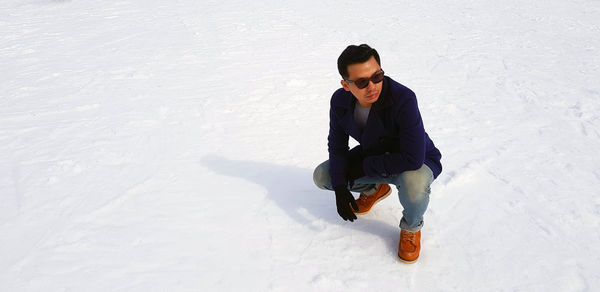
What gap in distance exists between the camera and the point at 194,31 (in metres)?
7.41

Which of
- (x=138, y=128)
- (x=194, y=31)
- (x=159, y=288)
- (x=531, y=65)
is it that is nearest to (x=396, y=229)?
(x=159, y=288)

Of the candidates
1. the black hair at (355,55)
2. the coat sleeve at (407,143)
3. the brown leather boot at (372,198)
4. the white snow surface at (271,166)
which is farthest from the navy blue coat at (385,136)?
the white snow surface at (271,166)

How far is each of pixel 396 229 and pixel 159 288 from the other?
57.6 inches

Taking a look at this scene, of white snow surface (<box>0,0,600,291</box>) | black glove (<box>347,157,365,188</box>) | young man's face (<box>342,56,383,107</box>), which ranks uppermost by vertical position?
young man's face (<box>342,56,383,107</box>)

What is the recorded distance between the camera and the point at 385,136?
2.04 m

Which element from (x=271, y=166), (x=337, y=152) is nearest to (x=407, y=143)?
(x=337, y=152)

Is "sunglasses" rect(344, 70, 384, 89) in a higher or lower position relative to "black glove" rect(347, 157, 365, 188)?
higher

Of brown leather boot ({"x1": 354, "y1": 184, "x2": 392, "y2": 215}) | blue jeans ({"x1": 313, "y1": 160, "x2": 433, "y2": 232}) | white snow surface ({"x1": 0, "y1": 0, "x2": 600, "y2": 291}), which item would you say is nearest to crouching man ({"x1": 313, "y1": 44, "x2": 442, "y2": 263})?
blue jeans ({"x1": 313, "y1": 160, "x2": 433, "y2": 232})

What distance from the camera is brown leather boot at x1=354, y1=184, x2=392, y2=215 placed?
2.52 meters

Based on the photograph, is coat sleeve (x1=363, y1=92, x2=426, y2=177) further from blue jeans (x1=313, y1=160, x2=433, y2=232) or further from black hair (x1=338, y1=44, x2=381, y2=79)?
black hair (x1=338, y1=44, x2=381, y2=79)

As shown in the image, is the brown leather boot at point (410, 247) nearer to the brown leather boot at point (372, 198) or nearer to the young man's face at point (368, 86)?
the brown leather boot at point (372, 198)

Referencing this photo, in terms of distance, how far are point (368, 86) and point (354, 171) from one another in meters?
0.55

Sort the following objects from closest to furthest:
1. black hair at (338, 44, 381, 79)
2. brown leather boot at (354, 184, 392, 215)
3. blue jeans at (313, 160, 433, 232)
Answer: black hair at (338, 44, 381, 79) → blue jeans at (313, 160, 433, 232) → brown leather boot at (354, 184, 392, 215)

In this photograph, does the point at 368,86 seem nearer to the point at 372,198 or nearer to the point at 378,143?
the point at 378,143
